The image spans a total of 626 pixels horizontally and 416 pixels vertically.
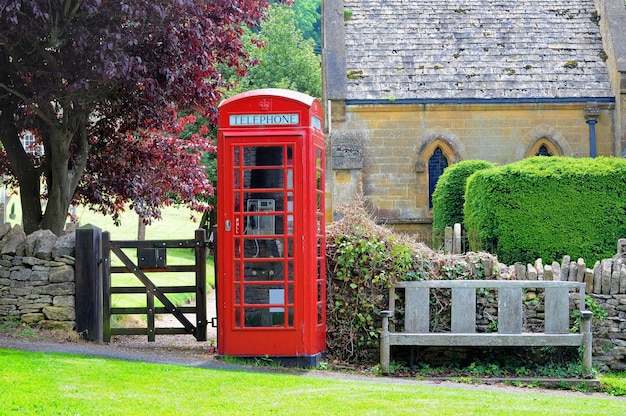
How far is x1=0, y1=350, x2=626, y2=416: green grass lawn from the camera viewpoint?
27.2 feet

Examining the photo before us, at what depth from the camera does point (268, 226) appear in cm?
1171

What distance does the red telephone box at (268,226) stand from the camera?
1162 cm

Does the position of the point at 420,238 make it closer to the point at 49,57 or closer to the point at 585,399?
the point at 49,57

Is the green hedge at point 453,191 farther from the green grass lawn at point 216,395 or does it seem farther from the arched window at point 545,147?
the green grass lawn at point 216,395

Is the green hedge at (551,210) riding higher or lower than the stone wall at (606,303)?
higher

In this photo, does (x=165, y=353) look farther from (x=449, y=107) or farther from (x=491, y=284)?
(x=449, y=107)

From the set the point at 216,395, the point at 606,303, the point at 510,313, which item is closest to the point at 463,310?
the point at 510,313

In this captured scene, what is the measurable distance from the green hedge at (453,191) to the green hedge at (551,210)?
12.4 ft

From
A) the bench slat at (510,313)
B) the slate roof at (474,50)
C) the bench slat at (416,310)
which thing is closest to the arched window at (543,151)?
the slate roof at (474,50)

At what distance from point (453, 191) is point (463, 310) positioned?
12.4 meters

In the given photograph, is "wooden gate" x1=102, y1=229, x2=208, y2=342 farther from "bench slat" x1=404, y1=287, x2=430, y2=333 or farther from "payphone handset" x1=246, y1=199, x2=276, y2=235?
"bench slat" x1=404, y1=287, x2=430, y2=333

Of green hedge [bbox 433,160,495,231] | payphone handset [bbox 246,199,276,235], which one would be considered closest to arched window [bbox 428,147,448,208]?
green hedge [bbox 433,160,495,231]

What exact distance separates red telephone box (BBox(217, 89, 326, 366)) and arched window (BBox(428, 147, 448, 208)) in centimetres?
1696

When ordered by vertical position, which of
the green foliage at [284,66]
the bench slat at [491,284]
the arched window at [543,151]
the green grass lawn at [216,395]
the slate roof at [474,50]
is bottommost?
the green grass lawn at [216,395]
